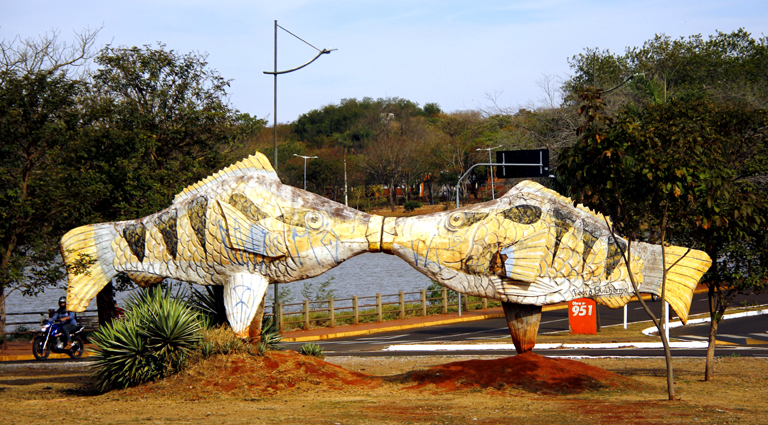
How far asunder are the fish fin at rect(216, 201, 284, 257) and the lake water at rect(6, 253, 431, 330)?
67.3ft

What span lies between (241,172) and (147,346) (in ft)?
9.60

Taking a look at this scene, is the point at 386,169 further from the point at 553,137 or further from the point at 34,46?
the point at 34,46

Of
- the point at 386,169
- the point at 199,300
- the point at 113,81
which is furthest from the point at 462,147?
the point at 199,300

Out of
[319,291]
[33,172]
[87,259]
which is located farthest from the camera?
[319,291]

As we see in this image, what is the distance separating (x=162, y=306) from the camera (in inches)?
407

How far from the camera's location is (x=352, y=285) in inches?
1623

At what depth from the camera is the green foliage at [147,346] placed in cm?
1016

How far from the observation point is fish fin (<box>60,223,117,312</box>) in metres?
10.7

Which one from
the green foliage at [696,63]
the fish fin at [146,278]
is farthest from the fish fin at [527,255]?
the green foliage at [696,63]

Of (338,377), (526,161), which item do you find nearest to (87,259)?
(338,377)

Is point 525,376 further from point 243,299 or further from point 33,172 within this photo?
point 33,172

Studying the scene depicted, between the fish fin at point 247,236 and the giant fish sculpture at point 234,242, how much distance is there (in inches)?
0.6

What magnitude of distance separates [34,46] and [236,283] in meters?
11.6

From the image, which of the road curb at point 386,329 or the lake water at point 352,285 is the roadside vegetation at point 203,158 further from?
the lake water at point 352,285
